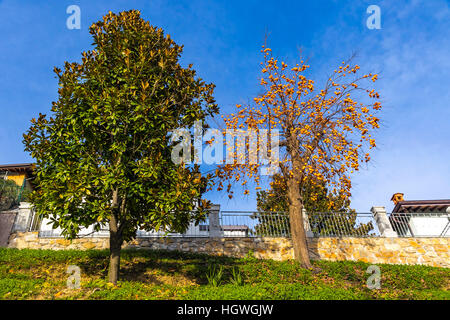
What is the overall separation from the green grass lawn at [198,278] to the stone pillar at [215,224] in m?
1.50

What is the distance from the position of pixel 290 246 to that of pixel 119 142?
34.4 feet

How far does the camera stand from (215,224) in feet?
48.4

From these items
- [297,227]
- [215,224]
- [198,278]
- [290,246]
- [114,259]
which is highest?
[215,224]

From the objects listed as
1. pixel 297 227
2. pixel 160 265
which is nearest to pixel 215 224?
pixel 160 265

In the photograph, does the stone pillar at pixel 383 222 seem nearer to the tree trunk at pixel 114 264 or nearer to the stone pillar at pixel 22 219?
the tree trunk at pixel 114 264

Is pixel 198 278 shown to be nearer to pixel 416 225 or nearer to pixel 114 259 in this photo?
pixel 114 259

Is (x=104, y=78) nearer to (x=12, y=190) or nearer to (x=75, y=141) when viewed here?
(x=75, y=141)

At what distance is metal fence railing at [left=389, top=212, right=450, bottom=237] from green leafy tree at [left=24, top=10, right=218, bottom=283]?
1387cm

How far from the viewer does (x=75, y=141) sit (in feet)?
27.1

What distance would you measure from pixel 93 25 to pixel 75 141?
4.62 m

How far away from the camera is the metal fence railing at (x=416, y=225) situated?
1639 centimetres

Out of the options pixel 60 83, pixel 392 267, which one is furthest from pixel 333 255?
→ pixel 60 83

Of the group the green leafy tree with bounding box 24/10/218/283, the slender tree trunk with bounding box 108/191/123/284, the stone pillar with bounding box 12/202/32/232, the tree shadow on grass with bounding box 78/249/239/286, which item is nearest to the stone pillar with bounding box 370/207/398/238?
the tree shadow on grass with bounding box 78/249/239/286

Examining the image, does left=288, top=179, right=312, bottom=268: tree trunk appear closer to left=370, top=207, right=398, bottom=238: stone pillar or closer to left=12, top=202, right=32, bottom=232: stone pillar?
left=370, top=207, right=398, bottom=238: stone pillar
